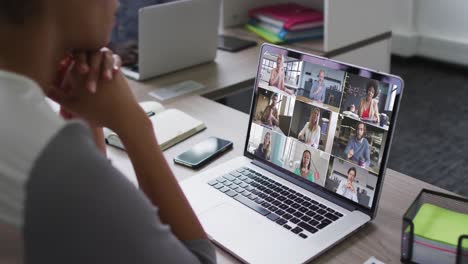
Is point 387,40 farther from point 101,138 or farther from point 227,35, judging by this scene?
point 101,138

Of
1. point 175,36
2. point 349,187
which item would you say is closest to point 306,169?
point 349,187

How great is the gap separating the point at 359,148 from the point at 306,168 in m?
0.14

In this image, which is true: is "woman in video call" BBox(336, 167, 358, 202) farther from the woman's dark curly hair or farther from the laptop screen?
A: the woman's dark curly hair

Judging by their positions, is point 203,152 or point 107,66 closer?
point 107,66

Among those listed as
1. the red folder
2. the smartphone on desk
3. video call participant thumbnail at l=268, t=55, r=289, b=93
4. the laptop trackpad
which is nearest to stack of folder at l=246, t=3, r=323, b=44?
the red folder

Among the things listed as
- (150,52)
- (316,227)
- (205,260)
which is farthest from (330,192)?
(150,52)

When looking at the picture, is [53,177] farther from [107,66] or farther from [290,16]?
[290,16]

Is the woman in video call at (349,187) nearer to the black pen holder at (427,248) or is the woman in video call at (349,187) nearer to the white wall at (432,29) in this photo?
the black pen holder at (427,248)

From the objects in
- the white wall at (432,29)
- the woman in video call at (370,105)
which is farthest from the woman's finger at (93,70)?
the white wall at (432,29)

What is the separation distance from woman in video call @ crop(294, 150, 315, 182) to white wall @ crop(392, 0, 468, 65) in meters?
3.28

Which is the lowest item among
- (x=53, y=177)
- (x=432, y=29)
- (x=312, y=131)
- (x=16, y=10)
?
(x=432, y=29)

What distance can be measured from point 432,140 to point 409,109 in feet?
1.35

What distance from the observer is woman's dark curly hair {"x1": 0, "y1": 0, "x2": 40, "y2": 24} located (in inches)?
21.8

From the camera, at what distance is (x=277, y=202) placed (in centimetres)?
106
